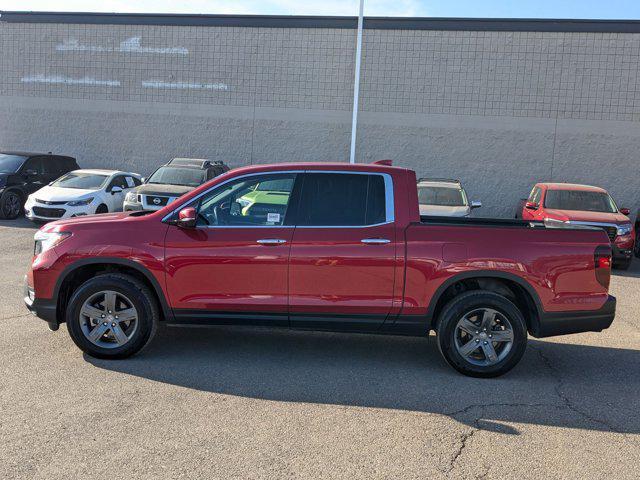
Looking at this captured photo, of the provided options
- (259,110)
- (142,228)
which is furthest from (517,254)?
(259,110)

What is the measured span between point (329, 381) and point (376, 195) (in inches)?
66.8

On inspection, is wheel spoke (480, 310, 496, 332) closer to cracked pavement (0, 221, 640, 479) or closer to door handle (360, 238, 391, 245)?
cracked pavement (0, 221, 640, 479)

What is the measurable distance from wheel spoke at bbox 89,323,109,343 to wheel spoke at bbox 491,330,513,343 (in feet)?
11.3

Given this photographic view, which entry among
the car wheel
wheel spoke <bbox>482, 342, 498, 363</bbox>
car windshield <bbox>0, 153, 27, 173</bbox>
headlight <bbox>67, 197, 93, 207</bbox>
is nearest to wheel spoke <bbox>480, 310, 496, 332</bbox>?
wheel spoke <bbox>482, 342, 498, 363</bbox>

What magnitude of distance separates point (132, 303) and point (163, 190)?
8570mm

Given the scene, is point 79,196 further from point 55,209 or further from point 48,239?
point 48,239

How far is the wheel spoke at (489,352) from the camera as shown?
5.49 meters

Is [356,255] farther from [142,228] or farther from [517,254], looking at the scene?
[142,228]

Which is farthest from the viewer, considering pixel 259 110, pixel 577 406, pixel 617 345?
pixel 259 110

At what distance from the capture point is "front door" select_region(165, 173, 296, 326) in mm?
5480

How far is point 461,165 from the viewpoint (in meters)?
19.4

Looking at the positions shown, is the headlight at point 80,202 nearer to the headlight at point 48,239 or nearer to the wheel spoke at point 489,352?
the headlight at point 48,239

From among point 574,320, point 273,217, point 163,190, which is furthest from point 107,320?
point 163,190

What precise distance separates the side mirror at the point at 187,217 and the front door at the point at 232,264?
0.08m
